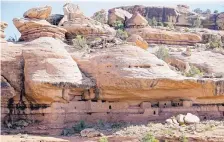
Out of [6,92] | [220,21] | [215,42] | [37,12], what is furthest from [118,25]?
[6,92]

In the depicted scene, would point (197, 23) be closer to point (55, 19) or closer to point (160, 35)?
point (160, 35)

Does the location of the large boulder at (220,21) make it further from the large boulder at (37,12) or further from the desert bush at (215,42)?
the large boulder at (37,12)

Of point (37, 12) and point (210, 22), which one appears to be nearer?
point (37, 12)

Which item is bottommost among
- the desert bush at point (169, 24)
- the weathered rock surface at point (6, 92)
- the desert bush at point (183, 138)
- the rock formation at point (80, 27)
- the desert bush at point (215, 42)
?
the desert bush at point (183, 138)

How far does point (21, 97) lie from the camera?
22.3 meters

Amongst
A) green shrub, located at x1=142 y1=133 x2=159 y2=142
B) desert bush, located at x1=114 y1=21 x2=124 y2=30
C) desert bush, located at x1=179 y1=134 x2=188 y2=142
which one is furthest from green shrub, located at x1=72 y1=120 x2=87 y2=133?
desert bush, located at x1=114 y1=21 x2=124 y2=30

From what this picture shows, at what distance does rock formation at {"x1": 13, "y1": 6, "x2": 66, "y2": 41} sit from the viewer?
2592 centimetres

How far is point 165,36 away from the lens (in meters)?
37.0

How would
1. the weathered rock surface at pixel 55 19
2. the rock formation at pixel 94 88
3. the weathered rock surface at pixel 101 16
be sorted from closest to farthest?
1. the rock formation at pixel 94 88
2. the weathered rock surface at pixel 55 19
3. the weathered rock surface at pixel 101 16

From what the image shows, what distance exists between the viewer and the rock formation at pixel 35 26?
2592 centimetres

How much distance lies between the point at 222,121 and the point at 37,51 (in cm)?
994

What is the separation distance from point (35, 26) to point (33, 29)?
0.75ft

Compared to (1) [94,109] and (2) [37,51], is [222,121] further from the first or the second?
(2) [37,51]

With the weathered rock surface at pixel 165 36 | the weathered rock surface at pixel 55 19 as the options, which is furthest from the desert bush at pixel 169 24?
the weathered rock surface at pixel 55 19
